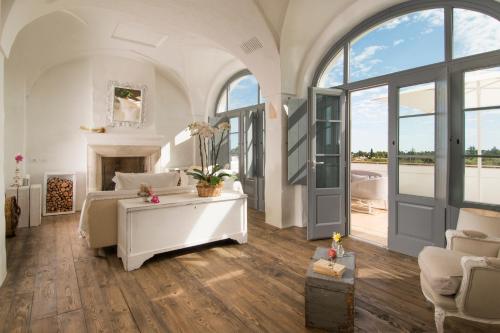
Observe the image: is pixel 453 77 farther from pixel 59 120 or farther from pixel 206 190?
pixel 59 120

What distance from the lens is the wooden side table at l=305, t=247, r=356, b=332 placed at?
6.32ft

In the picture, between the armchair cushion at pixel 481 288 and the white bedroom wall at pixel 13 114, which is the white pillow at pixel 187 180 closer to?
the white bedroom wall at pixel 13 114

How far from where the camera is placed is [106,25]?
16.6 feet

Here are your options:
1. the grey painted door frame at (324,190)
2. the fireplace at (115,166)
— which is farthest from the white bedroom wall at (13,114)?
the grey painted door frame at (324,190)

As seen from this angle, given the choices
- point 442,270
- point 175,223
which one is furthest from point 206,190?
point 442,270

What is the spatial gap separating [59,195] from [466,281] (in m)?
6.77

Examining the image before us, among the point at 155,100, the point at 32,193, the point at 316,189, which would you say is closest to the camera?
the point at 316,189

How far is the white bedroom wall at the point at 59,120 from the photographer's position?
5.86 metres

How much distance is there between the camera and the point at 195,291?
2.60 metres

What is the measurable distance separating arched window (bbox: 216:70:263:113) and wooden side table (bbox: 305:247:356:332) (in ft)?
15.7

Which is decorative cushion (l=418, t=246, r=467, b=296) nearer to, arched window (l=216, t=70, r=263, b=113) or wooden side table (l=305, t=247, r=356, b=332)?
wooden side table (l=305, t=247, r=356, b=332)

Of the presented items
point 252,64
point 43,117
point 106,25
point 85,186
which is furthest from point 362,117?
point 43,117

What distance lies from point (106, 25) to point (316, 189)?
15.6 ft

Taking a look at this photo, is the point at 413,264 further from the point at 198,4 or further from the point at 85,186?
the point at 85,186
